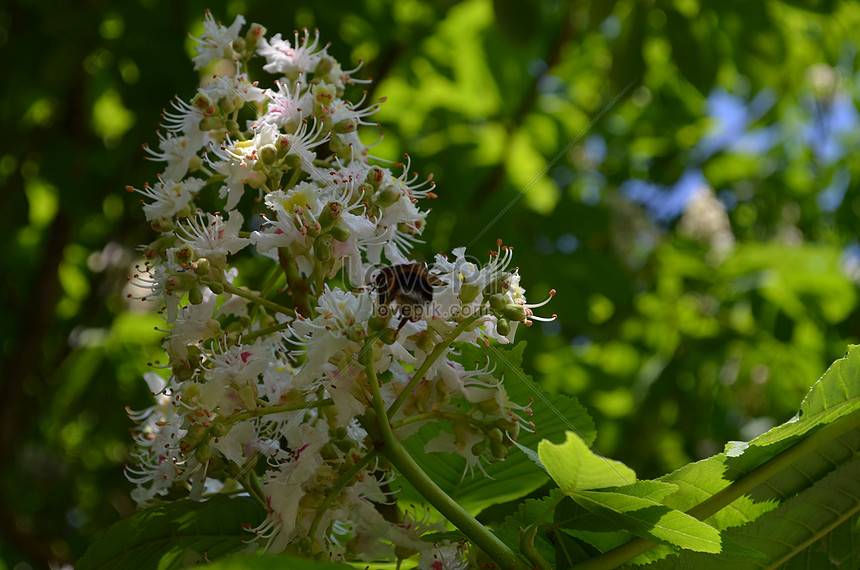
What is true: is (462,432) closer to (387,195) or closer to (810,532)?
(387,195)

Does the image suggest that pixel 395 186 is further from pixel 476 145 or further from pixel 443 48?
pixel 443 48

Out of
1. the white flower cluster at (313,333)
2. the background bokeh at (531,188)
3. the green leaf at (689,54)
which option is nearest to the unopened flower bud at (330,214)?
the white flower cluster at (313,333)

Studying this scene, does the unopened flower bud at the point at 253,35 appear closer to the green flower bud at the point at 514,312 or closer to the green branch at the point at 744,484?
the green flower bud at the point at 514,312

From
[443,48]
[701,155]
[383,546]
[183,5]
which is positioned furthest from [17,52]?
[701,155]

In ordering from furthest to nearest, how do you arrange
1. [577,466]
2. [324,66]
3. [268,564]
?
[324,66]
[577,466]
[268,564]

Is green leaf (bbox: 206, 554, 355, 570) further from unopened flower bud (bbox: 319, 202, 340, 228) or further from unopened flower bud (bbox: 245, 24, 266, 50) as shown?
unopened flower bud (bbox: 245, 24, 266, 50)

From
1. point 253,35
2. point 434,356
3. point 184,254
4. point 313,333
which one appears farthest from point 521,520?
point 253,35

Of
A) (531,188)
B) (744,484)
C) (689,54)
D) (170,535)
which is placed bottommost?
(531,188)

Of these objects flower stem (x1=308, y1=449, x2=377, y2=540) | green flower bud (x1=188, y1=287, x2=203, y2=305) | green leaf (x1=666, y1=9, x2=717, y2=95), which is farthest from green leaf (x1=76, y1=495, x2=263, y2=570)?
green leaf (x1=666, y1=9, x2=717, y2=95)
